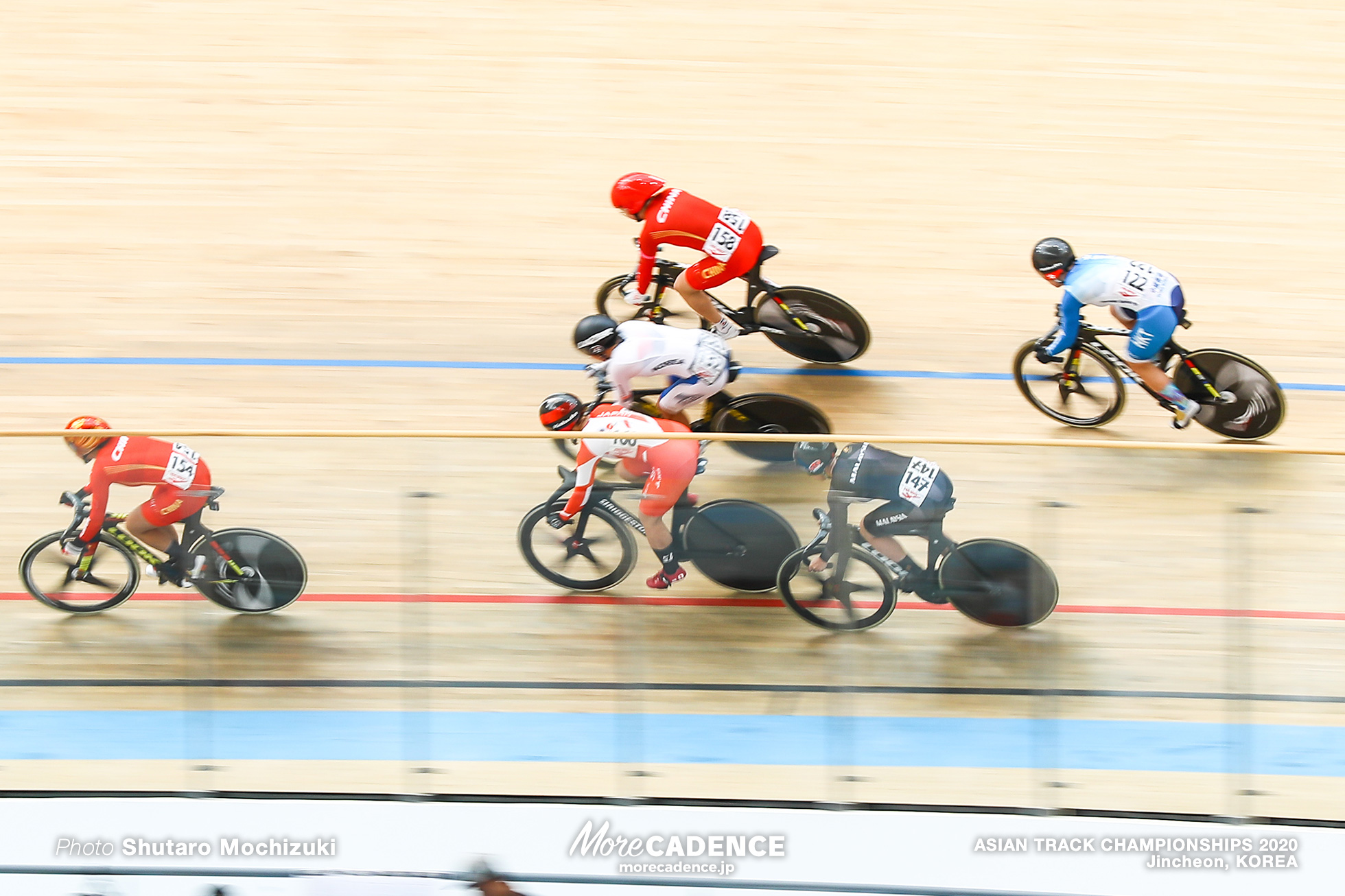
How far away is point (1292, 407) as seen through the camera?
7.19m

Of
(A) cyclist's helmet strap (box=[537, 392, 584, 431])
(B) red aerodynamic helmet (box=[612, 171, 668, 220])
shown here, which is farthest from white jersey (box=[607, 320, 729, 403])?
(B) red aerodynamic helmet (box=[612, 171, 668, 220])

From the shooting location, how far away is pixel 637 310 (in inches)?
299

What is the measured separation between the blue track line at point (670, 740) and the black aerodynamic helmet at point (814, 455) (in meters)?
0.92

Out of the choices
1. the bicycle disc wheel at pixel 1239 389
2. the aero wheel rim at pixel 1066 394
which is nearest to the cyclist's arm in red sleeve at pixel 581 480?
the aero wheel rim at pixel 1066 394

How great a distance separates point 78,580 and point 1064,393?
4.81m

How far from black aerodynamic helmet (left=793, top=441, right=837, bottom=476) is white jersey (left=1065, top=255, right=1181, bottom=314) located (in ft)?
8.71

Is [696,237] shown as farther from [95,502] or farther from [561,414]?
[95,502]

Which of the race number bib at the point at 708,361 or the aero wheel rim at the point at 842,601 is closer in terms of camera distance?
the aero wheel rim at the point at 842,601

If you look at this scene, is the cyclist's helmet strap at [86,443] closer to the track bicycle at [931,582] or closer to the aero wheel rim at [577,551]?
the aero wheel rim at [577,551]

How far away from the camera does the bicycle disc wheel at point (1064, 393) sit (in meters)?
6.96

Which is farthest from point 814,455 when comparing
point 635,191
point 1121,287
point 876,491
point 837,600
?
point 635,191

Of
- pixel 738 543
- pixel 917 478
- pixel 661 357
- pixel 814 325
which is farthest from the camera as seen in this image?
pixel 814 325

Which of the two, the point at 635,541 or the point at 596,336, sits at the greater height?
the point at 596,336

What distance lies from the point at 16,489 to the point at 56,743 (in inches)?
36.7
